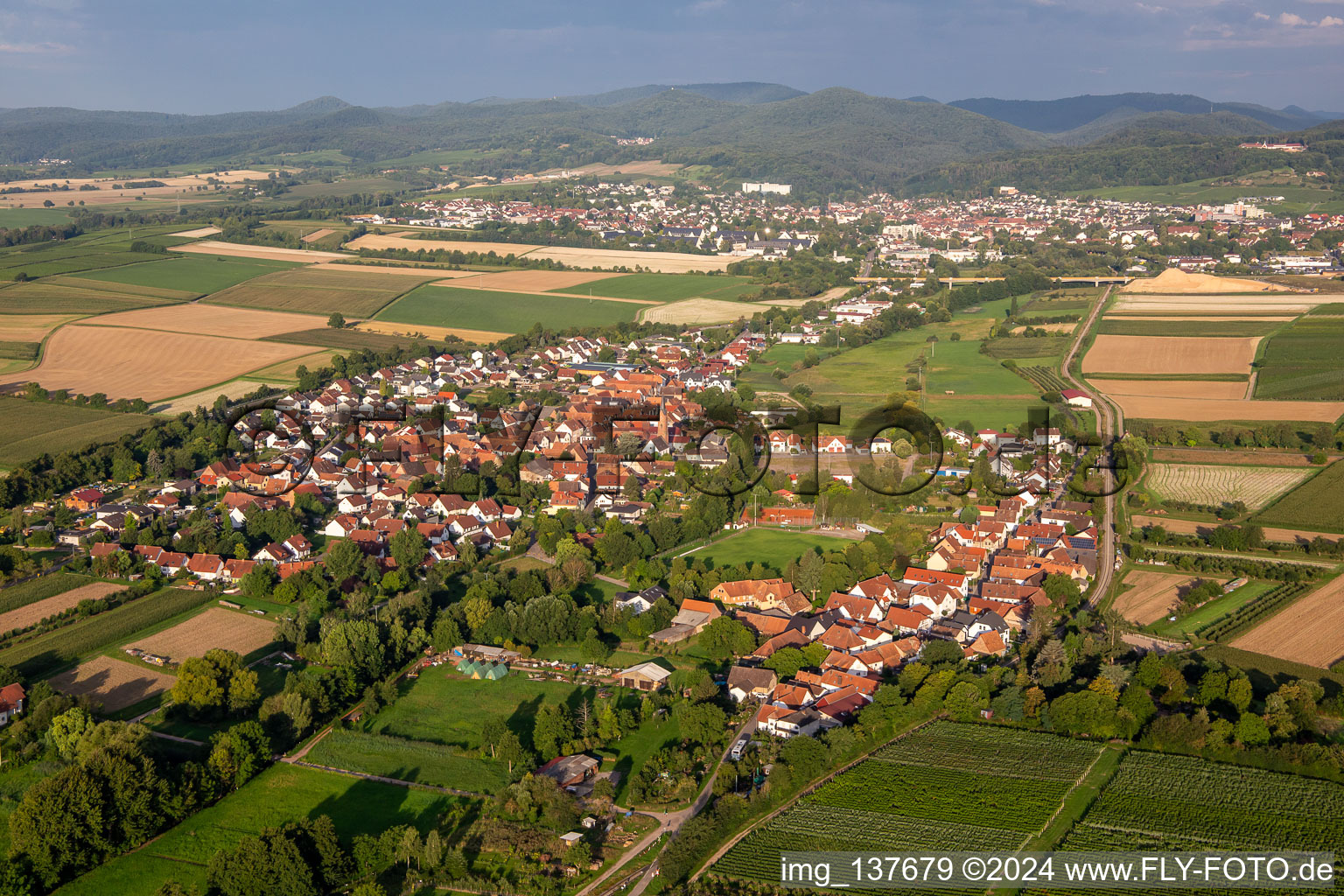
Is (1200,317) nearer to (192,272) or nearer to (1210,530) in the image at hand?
(1210,530)

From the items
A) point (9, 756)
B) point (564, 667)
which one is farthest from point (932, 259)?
point (9, 756)

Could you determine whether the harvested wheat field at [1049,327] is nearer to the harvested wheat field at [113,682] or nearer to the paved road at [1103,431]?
the paved road at [1103,431]

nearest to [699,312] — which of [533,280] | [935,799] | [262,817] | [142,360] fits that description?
[533,280]

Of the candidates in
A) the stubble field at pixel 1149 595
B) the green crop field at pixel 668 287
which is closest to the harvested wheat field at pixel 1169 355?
the stubble field at pixel 1149 595

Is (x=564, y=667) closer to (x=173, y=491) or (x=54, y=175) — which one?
(x=173, y=491)

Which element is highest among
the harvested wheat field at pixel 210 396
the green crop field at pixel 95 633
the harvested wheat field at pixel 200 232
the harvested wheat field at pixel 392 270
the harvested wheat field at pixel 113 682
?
the harvested wheat field at pixel 200 232

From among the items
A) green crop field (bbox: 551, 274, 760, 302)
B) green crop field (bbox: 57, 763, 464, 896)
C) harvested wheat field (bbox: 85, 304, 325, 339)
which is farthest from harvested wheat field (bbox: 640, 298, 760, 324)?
green crop field (bbox: 57, 763, 464, 896)
